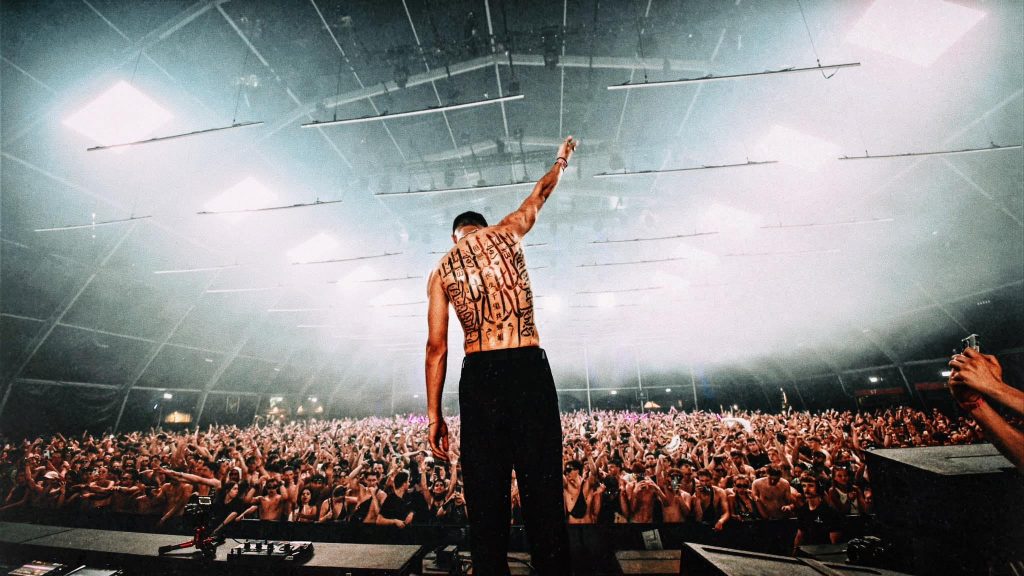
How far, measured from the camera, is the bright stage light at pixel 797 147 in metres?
8.16

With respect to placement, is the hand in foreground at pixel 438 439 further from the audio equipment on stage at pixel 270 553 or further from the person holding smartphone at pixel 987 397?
the audio equipment on stage at pixel 270 553

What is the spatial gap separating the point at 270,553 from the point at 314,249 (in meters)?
10.4

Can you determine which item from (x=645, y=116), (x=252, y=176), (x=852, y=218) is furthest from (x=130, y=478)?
(x=852, y=218)

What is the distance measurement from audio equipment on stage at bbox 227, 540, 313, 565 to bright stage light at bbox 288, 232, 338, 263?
31.6 ft

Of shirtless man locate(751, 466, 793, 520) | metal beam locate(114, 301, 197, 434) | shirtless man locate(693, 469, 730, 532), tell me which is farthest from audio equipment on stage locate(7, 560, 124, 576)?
metal beam locate(114, 301, 197, 434)

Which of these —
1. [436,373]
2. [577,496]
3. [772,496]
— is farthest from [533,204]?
[772,496]

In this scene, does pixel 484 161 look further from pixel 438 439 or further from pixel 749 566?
pixel 749 566

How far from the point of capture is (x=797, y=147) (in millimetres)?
8516

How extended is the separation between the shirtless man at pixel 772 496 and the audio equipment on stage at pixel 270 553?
6.30m

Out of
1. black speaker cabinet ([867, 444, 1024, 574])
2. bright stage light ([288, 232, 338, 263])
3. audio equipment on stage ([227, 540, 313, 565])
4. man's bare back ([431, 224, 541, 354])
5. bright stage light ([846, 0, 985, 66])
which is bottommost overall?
audio equipment on stage ([227, 540, 313, 565])

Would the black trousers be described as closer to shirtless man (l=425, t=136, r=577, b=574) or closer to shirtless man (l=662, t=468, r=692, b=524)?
shirtless man (l=425, t=136, r=577, b=574)

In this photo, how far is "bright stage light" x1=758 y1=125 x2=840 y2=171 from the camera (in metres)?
8.16

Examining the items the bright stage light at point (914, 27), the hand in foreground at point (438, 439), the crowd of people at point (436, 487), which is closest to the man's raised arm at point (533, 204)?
the hand in foreground at point (438, 439)

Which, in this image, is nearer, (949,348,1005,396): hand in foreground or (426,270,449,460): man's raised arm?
(949,348,1005,396): hand in foreground
